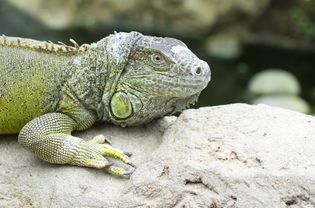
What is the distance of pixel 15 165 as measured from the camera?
16.1ft

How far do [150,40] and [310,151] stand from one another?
167 centimetres

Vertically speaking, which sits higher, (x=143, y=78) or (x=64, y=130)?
(x=143, y=78)

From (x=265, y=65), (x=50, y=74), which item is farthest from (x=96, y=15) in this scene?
(x=50, y=74)

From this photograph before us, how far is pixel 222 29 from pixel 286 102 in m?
4.19

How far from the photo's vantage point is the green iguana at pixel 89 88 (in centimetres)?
477

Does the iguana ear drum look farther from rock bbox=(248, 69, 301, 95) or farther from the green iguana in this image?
rock bbox=(248, 69, 301, 95)

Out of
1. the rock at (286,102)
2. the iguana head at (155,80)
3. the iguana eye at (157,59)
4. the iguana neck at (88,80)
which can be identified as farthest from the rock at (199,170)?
the rock at (286,102)

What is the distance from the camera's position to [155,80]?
484 cm

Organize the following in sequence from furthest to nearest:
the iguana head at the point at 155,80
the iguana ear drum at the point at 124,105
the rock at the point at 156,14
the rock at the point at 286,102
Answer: the rock at the point at 156,14, the rock at the point at 286,102, the iguana ear drum at the point at 124,105, the iguana head at the point at 155,80

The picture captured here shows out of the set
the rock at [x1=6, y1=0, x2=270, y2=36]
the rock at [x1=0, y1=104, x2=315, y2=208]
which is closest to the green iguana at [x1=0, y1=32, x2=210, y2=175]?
the rock at [x1=0, y1=104, x2=315, y2=208]

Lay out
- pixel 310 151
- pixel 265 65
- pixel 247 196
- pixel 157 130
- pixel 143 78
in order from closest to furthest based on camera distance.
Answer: pixel 247 196 < pixel 310 151 < pixel 143 78 < pixel 157 130 < pixel 265 65

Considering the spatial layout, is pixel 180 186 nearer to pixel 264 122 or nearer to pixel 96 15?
pixel 264 122

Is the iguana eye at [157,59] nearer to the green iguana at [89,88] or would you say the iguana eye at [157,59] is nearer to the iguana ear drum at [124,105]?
the green iguana at [89,88]

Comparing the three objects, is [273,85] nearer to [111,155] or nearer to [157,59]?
[157,59]
